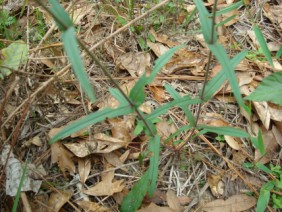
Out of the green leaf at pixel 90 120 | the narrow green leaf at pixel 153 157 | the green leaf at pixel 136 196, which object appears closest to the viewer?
the green leaf at pixel 90 120

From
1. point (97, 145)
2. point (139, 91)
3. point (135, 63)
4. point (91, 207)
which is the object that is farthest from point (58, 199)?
point (135, 63)

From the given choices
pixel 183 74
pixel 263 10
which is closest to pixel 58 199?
pixel 183 74

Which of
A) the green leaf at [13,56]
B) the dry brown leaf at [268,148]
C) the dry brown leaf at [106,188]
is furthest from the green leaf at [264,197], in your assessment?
the green leaf at [13,56]

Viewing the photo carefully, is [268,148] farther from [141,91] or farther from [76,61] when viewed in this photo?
[76,61]

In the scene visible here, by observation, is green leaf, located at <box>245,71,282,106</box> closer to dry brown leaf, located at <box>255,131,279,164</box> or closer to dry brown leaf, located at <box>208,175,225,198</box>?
dry brown leaf, located at <box>255,131,279,164</box>

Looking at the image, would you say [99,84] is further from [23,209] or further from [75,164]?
[23,209]

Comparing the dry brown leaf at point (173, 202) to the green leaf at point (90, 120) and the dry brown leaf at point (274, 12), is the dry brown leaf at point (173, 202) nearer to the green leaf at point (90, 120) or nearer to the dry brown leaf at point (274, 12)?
the green leaf at point (90, 120)
